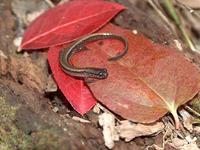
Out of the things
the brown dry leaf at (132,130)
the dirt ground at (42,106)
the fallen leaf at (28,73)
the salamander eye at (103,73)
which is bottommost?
the fallen leaf at (28,73)

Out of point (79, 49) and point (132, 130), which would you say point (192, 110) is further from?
point (79, 49)

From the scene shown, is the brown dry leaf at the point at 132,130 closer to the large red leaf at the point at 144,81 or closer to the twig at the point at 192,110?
the large red leaf at the point at 144,81

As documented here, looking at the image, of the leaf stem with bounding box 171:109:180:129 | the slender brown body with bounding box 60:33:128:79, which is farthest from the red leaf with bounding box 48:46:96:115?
the leaf stem with bounding box 171:109:180:129

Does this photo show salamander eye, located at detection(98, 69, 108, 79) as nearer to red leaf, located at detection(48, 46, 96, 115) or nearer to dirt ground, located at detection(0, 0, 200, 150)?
red leaf, located at detection(48, 46, 96, 115)

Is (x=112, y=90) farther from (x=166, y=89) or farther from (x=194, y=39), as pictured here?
(x=194, y=39)

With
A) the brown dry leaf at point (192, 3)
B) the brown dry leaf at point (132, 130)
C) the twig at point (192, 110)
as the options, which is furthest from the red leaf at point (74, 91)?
the brown dry leaf at point (192, 3)

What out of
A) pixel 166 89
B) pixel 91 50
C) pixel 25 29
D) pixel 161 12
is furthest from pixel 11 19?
pixel 166 89
